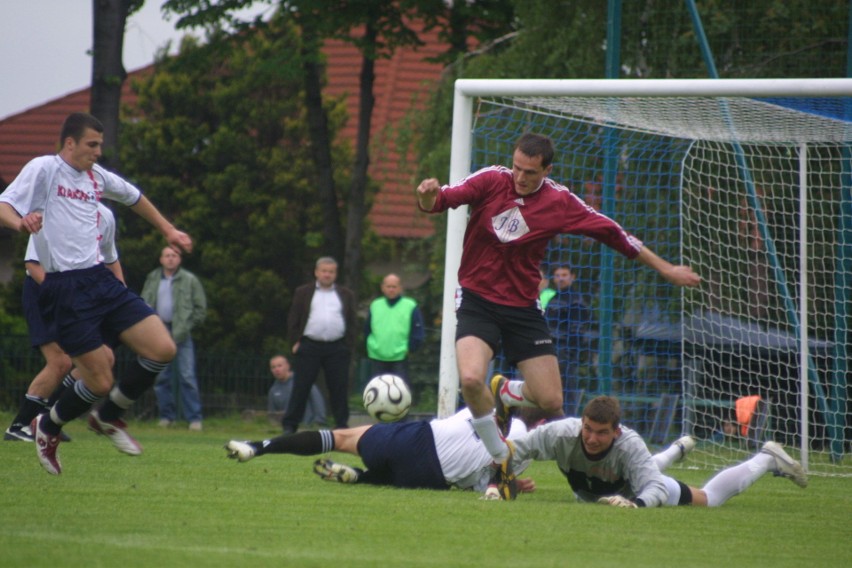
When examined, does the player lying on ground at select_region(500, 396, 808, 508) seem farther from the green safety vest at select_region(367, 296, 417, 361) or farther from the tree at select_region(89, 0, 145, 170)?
the tree at select_region(89, 0, 145, 170)

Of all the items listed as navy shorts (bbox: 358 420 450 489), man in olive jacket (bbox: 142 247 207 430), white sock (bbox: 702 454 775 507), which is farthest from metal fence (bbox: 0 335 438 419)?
white sock (bbox: 702 454 775 507)

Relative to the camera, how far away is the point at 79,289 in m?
7.53

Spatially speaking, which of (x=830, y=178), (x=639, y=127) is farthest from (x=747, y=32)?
(x=639, y=127)

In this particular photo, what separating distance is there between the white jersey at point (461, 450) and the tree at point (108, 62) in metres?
9.08

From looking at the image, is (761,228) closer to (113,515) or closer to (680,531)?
(680,531)

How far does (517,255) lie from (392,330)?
6.65 m

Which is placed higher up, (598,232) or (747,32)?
(747,32)

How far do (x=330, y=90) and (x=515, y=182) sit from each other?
64.4ft

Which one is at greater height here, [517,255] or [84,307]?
[517,255]

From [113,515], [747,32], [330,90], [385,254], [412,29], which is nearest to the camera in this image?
[113,515]

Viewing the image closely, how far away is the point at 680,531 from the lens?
242 inches

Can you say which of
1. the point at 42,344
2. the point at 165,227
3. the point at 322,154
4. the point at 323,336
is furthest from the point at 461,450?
the point at 322,154

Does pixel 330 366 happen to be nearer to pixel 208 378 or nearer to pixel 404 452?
pixel 208 378

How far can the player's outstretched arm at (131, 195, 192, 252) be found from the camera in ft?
25.6
